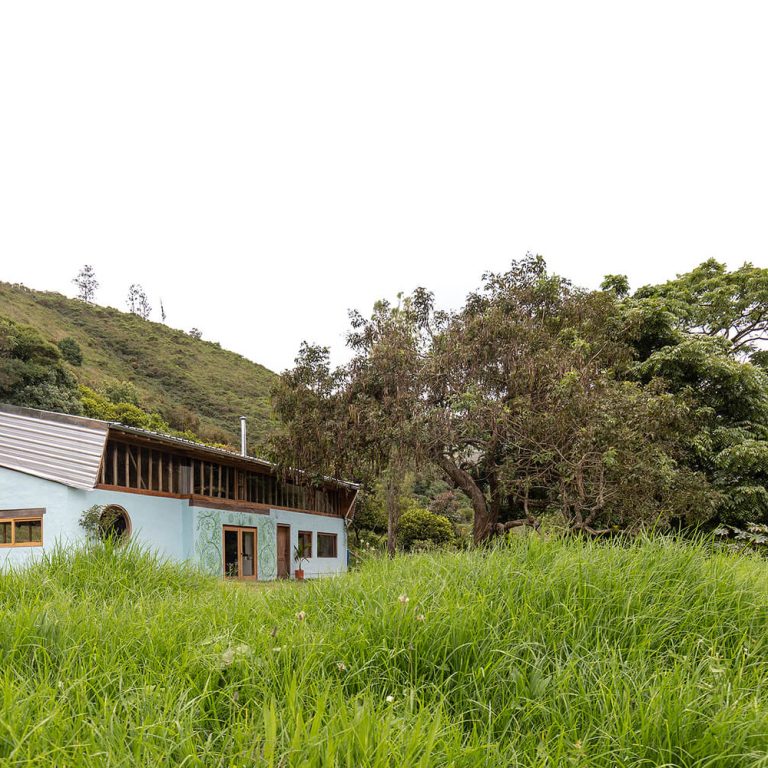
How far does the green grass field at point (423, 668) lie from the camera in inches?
88.9

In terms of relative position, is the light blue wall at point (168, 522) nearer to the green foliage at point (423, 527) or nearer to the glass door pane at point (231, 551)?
the glass door pane at point (231, 551)

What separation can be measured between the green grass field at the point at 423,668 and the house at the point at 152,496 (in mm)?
8949

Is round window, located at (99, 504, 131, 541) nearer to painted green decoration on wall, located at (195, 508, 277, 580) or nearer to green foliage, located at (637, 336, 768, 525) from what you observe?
painted green decoration on wall, located at (195, 508, 277, 580)

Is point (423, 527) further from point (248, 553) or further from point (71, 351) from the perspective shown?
point (71, 351)

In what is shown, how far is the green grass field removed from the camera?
88.9 inches

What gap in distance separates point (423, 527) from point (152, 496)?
570 inches

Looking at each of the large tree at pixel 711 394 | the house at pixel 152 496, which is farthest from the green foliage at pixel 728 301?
the house at pixel 152 496

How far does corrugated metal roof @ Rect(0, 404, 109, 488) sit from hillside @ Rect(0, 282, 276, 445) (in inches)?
1019

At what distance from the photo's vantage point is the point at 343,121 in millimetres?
14867

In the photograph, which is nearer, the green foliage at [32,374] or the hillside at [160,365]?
the green foliage at [32,374]

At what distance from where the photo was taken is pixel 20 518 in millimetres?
15922

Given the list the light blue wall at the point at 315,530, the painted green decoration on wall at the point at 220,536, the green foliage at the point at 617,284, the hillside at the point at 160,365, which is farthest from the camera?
the hillside at the point at 160,365

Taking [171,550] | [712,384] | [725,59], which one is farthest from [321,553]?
[725,59]

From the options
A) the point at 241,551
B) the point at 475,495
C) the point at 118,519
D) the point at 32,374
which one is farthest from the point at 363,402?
the point at 32,374
